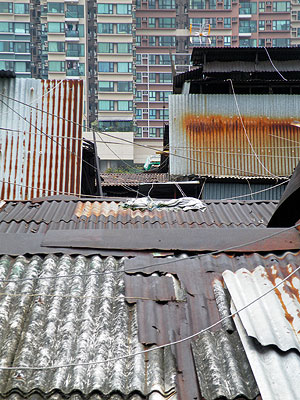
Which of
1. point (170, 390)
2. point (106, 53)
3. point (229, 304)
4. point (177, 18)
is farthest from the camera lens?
point (177, 18)

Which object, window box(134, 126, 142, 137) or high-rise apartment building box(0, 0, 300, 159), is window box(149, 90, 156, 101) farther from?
window box(134, 126, 142, 137)

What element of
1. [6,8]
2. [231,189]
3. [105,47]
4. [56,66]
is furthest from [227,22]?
[231,189]

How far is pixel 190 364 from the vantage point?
4113 mm

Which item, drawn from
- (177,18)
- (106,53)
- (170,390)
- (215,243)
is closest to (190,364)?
(170,390)

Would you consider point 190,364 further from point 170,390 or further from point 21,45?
point 21,45

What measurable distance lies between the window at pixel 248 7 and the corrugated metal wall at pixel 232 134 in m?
59.6

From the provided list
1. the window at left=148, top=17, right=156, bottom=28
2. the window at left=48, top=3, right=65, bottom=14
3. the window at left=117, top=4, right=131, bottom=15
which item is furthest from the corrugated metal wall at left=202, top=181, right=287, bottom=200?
the window at left=148, top=17, right=156, bottom=28

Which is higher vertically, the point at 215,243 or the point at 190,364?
the point at 215,243

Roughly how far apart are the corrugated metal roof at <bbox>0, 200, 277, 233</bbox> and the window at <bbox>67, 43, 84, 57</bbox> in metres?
56.3

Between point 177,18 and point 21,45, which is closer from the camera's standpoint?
point 21,45

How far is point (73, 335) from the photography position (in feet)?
14.5

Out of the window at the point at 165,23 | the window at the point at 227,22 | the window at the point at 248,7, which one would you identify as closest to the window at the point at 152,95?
the window at the point at 165,23

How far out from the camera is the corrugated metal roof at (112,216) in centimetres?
763

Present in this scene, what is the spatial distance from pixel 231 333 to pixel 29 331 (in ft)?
5.44
